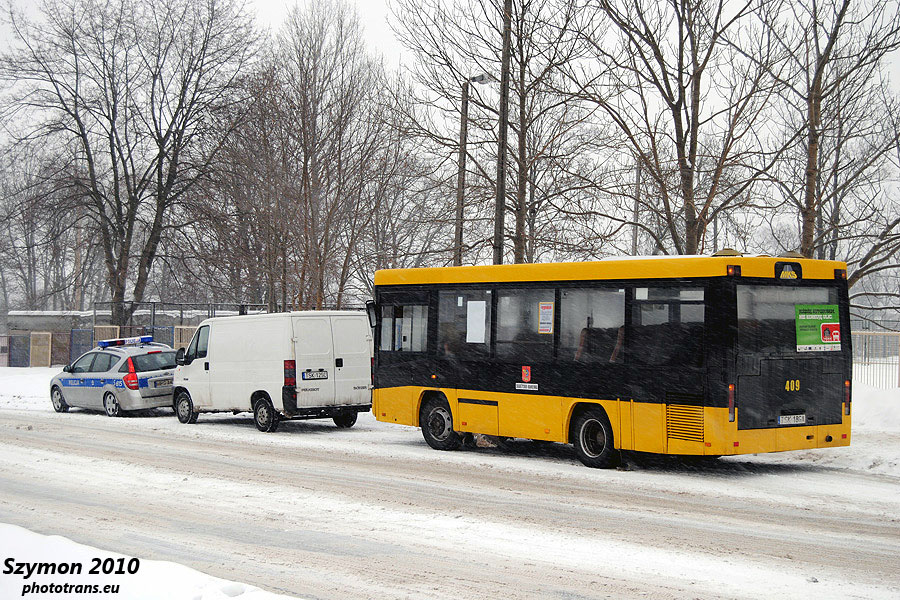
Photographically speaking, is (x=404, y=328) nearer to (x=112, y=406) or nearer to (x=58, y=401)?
(x=112, y=406)

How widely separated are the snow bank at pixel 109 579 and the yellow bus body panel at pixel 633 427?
6971 millimetres

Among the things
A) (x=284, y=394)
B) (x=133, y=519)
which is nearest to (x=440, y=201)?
(x=284, y=394)

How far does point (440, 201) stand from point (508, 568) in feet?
59.3

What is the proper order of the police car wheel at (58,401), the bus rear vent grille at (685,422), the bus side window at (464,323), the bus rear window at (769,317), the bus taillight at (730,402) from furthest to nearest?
1. the police car wheel at (58,401)
2. the bus side window at (464,323)
3. the bus rear window at (769,317)
4. the bus rear vent grille at (685,422)
5. the bus taillight at (730,402)

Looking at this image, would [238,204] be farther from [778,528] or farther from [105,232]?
[778,528]

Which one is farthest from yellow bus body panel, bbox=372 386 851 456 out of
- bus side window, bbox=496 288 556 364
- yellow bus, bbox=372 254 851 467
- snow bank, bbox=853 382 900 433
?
snow bank, bbox=853 382 900 433

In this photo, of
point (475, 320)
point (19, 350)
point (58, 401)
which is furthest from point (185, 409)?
point (19, 350)

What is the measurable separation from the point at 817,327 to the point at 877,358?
26.8 feet

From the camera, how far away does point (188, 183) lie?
132 feet

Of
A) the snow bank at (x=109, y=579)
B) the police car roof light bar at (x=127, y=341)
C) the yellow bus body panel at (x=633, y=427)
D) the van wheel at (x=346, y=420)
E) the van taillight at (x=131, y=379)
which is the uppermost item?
the police car roof light bar at (x=127, y=341)

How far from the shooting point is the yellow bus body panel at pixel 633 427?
11797mm

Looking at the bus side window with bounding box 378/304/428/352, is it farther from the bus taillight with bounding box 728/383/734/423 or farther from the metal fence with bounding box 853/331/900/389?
the metal fence with bounding box 853/331/900/389

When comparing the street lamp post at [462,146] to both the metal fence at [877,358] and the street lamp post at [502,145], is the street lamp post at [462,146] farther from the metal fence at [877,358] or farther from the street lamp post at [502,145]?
the metal fence at [877,358]

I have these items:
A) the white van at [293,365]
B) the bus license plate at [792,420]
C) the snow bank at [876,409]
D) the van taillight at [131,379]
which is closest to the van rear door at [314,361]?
the white van at [293,365]
